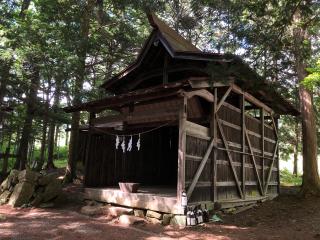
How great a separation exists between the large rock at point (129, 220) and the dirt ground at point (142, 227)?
0.23 metres

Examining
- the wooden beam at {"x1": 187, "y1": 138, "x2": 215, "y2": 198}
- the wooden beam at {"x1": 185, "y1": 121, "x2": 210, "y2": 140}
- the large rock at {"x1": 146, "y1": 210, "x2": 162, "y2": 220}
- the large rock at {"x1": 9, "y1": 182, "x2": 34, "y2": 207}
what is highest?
the wooden beam at {"x1": 185, "y1": 121, "x2": 210, "y2": 140}

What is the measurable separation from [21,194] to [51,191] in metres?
1.08

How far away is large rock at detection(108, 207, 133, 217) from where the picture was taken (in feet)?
35.4

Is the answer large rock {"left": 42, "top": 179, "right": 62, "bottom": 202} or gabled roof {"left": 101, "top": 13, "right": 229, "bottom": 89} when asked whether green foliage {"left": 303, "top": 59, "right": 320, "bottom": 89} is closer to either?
gabled roof {"left": 101, "top": 13, "right": 229, "bottom": 89}

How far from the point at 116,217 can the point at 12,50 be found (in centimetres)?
923

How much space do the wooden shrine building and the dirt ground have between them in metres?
0.88

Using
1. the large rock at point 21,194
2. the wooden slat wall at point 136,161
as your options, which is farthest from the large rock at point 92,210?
the large rock at point 21,194

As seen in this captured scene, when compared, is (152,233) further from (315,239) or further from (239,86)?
(239,86)

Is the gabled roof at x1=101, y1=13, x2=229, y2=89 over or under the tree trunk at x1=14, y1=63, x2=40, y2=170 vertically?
over

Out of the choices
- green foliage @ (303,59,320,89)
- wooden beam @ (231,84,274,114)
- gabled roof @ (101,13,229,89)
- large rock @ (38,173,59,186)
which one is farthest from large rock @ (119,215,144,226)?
green foliage @ (303,59,320,89)

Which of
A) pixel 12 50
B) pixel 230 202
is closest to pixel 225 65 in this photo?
pixel 230 202

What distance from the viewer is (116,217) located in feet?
35.5

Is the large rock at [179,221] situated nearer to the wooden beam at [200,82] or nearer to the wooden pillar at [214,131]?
the wooden pillar at [214,131]

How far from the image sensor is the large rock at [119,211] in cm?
1079
